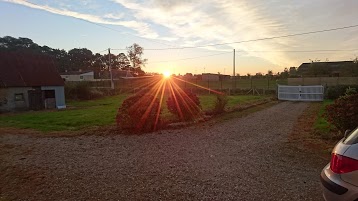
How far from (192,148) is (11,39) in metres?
102

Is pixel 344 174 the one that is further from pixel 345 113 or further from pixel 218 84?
pixel 218 84

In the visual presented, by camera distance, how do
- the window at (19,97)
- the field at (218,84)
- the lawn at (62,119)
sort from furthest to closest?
the field at (218,84) < the window at (19,97) < the lawn at (62,119)

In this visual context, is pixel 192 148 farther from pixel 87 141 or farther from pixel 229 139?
pixel 87 141

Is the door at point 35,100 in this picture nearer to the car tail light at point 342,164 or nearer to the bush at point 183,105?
the bush at point 183,105

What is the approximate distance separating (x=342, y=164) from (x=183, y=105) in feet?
35.3

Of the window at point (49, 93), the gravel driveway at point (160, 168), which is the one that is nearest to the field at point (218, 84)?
the window at point (49, 93)

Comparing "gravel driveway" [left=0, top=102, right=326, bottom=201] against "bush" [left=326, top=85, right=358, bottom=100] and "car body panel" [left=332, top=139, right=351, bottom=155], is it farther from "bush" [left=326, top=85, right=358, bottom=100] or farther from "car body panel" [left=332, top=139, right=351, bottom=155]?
"bush" [left=326, top=85, right=358, bottom=100]

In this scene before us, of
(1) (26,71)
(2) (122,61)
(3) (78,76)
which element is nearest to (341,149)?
(1) (26,71)

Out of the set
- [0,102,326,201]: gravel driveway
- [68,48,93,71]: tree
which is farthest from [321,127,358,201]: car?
[68,48,93,71]: tree

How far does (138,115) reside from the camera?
11.2 m

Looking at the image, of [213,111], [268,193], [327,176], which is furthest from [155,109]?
[327,176]

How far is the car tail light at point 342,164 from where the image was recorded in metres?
2.75

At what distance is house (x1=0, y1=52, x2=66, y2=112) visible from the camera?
2273 cm

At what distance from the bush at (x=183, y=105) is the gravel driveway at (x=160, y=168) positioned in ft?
11.4
